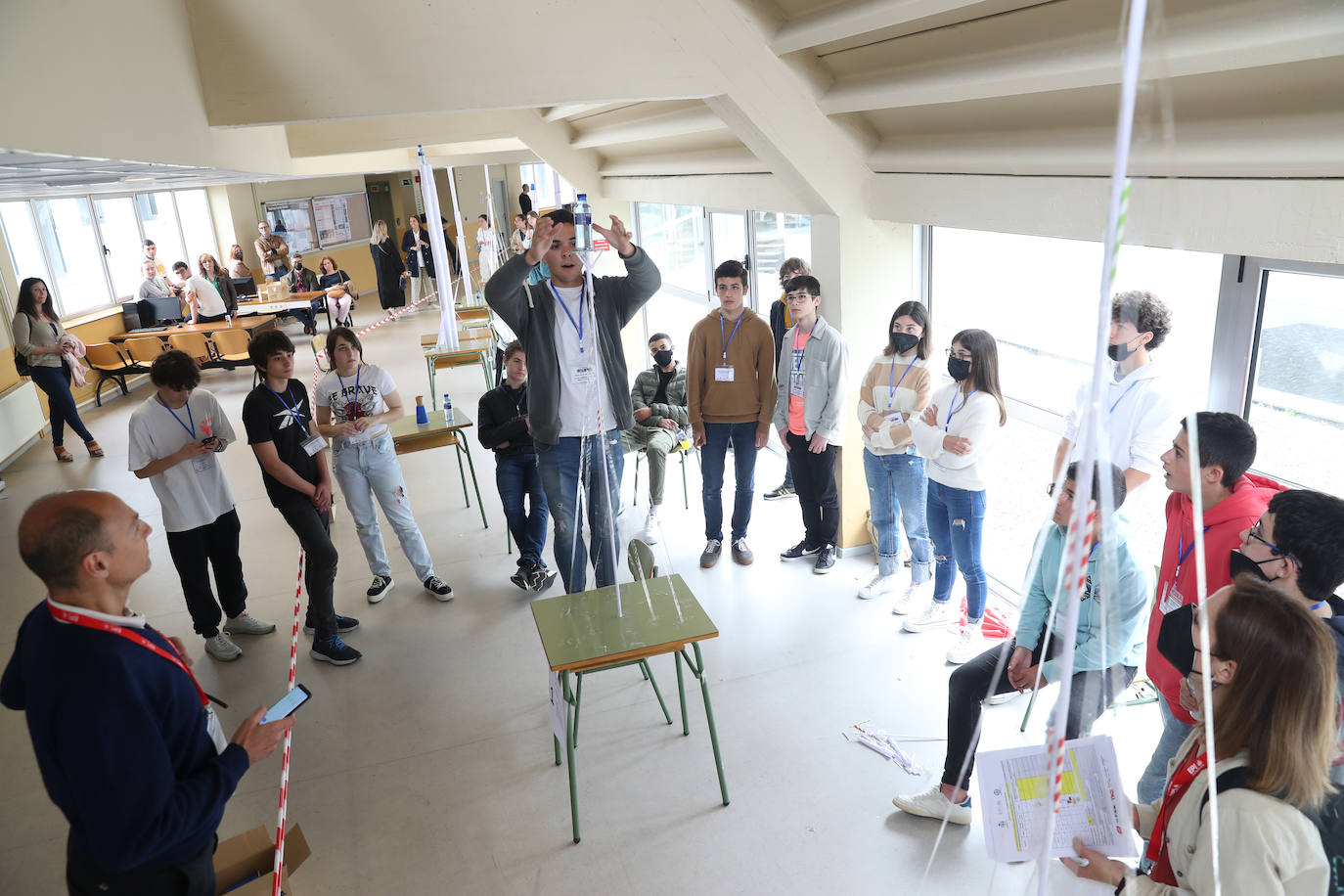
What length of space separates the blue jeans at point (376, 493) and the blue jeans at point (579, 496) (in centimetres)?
115

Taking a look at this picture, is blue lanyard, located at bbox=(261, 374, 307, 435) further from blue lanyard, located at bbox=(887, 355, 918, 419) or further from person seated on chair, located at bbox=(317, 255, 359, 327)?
person seated on chair, located at bbox=(317, 255, 359, 327)

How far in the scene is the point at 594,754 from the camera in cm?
342

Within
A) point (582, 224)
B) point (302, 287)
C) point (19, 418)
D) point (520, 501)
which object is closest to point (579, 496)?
point (520, 501)

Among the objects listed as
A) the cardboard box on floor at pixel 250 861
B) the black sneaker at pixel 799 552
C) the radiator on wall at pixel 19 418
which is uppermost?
the radiator on wall at pixel 19 418

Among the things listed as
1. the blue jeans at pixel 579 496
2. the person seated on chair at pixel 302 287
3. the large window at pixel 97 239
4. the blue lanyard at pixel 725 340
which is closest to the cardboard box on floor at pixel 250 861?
the blue jeans at pixel 579 496

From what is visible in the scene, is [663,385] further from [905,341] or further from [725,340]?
[905,341]

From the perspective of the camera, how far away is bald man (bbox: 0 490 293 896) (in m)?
1.69

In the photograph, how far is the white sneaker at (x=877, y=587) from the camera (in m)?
4.42

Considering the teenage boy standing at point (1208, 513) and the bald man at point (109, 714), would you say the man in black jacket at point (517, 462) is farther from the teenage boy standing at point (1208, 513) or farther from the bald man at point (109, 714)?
the teenage boy standing at point (1208, 513)

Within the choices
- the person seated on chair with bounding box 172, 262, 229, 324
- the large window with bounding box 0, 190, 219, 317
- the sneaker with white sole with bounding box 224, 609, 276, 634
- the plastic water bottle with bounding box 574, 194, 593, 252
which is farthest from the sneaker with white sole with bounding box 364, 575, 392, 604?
the person seated on chair with bounding box 172, 262, 229, 324

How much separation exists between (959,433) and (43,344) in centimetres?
767

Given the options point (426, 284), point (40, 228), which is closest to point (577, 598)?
point (40, 228)

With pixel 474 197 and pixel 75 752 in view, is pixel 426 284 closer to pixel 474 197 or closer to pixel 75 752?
pixel 474 197

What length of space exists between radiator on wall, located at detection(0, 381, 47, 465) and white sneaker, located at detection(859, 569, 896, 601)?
25.8 ft
